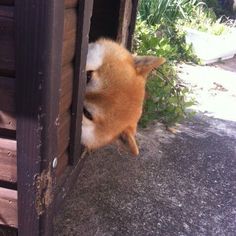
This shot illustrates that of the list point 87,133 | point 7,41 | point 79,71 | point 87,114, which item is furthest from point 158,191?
point 7,41

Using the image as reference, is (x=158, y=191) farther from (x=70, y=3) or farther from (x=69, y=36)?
(x=70, y=3)

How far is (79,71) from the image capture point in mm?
1914

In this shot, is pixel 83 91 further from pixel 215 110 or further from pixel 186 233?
pixel 215 110

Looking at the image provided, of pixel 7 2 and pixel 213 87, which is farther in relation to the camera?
pixel 213 87

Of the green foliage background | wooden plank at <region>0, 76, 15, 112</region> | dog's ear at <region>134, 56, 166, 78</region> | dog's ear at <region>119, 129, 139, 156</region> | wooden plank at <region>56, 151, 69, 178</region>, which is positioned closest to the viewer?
wooden plank at <region>0, 76, 15, 112</region>

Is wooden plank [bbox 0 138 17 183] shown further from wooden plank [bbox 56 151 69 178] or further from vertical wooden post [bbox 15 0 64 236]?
wooden plank [bbox 56 151 69 178]

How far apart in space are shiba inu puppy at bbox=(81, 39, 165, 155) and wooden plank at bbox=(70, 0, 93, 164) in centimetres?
12

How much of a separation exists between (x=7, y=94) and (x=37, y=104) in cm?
12

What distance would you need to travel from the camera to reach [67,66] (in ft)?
5.98

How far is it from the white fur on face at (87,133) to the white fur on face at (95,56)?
29cm

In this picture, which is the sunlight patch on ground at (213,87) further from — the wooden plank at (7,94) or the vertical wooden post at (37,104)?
the wooden plank at (7,94)

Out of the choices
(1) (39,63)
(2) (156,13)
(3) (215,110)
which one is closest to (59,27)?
(1) (39,63)

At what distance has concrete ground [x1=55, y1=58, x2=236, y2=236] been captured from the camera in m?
2.48

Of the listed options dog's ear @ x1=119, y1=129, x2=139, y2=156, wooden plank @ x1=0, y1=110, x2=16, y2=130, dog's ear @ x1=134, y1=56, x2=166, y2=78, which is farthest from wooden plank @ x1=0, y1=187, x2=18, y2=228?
dog's ear @ x1=134, y1=56, x2=166, y2=78
